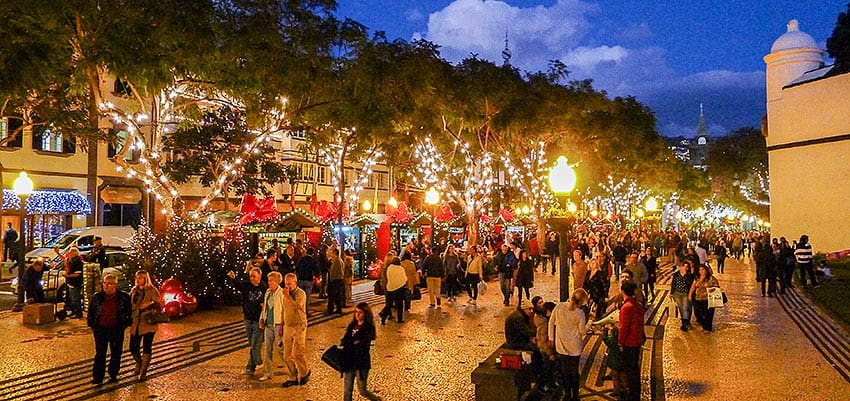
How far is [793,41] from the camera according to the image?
32375 mm

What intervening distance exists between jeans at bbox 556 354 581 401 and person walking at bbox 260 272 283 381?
3.67 meters

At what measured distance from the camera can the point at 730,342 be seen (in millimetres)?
12867

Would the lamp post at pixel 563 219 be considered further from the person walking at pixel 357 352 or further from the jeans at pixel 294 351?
the jeans at pixel 294 351

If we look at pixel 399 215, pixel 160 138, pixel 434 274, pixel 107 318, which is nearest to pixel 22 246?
pixel 160 138

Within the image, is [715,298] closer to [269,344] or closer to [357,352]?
[357,352]

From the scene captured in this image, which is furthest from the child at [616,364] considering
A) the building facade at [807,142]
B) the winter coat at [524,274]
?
the building facade at [807,142]

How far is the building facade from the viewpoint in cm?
2942

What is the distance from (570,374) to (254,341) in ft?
14.2

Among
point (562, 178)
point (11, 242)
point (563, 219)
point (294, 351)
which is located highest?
point (562, 178)

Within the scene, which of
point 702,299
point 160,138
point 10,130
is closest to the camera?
point 702,299

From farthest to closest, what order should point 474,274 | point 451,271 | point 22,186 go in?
point 451,271, point 474,274, point 22,186

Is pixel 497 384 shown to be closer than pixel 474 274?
Yes

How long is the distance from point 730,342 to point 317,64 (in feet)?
42.1

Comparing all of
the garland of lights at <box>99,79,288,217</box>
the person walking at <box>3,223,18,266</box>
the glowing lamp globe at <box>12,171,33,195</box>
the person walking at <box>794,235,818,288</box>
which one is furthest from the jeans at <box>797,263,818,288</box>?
the person walking at <box>3,223,18,266</box>
